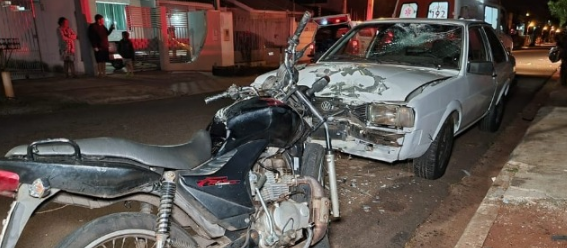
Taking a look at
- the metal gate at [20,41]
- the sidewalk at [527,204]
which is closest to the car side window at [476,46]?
the sidewalk at [527,204]

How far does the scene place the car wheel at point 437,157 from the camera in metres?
4.40

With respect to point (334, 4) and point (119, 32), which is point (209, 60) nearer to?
point (119, 32)

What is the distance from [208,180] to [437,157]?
305 centimetres

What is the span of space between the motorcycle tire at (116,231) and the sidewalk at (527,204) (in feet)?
7.47

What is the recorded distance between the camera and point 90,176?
1847 millimetres

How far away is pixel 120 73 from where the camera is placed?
1368 centimetres

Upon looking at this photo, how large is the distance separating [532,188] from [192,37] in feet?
44.9

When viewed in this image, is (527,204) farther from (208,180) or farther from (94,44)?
(94,44)

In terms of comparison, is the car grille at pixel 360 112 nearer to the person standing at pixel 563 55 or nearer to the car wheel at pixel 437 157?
the car wheel at pixel 437 157

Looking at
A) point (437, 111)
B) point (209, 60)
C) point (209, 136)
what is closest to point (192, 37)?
point (209, 60)

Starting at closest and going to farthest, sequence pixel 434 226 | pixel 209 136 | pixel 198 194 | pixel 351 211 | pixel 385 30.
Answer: pixel 198 194
pixel 209 136
pixel 434 226
pixel 351 211
pixel 385 30

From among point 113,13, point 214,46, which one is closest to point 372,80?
point 214,46

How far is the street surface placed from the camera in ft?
11.5

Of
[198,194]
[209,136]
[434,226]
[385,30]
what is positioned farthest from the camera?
[385,30]
